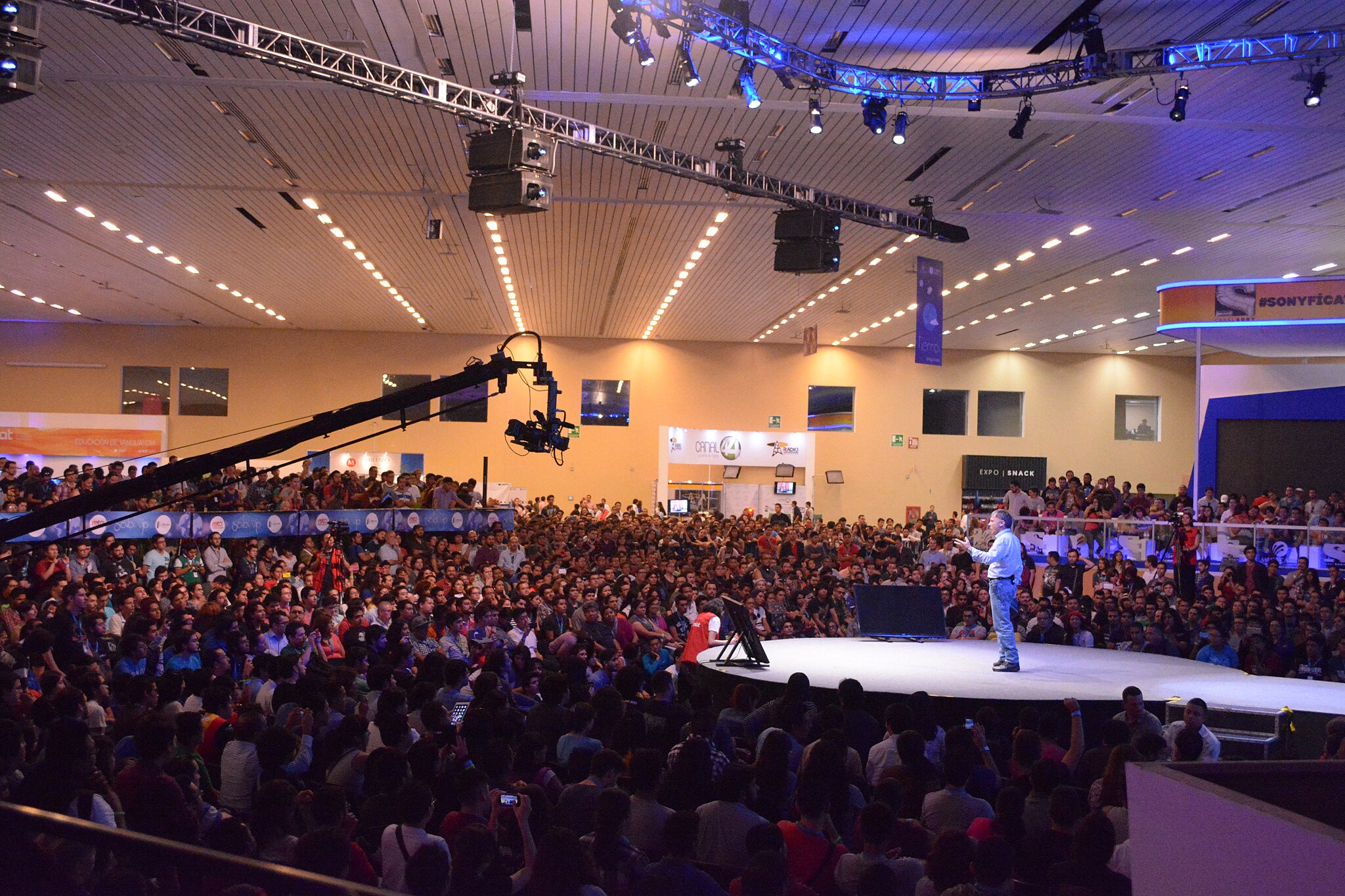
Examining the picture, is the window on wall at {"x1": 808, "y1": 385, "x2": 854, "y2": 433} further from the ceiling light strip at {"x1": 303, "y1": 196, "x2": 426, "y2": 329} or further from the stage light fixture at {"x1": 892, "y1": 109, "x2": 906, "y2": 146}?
the stage light fixture at {"x1": 892, "y1": 109, "x2": 906, "y2": 146}

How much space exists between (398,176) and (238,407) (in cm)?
1726

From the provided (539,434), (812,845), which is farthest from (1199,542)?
(812,845)

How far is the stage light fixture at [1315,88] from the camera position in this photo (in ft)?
30.3

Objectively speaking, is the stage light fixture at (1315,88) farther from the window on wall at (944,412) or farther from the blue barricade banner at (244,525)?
the window on wall at (944,412)

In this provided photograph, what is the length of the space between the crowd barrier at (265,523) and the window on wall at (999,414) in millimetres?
16028

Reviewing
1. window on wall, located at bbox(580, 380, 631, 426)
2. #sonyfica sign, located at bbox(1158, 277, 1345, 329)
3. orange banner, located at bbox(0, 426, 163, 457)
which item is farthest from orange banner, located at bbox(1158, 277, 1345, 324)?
orange banner, located at bbox(0, 426, 163, 457)

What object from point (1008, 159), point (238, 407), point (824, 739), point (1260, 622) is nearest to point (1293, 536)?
point (1260, 622)

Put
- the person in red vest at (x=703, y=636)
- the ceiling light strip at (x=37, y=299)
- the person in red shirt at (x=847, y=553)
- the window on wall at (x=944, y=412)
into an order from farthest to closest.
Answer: the window on wall at (x=944, y=412) → the ceiling light strip at (x=37, y=299) → the person in red shirt at (x=847, y=553) → the person in red vest at (x=703, y=636)

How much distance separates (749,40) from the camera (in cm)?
875

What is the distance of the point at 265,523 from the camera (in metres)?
16.1

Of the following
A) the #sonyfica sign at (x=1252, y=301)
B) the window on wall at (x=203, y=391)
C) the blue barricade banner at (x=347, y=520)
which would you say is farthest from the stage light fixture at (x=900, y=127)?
the window on wall at (x=203, y=391)

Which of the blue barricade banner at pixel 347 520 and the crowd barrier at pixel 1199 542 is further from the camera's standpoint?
→ the blue barricade banner at pixel 347 520

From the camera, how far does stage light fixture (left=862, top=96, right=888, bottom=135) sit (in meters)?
9.91

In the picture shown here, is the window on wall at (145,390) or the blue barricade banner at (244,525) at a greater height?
the window on wall at (145,390)
